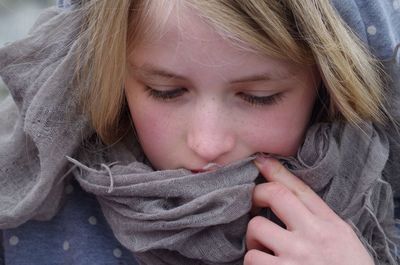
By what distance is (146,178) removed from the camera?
92cm

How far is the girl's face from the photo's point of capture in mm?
843

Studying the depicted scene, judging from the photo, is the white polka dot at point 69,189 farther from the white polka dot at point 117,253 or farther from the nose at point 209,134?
the nose at point 209,134

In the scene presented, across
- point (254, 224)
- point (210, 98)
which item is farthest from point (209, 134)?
point (254, 224)

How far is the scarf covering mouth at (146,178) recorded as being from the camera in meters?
0.91

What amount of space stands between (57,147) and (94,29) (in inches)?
7.8

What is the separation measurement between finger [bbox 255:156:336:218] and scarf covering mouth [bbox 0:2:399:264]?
11 millimetres

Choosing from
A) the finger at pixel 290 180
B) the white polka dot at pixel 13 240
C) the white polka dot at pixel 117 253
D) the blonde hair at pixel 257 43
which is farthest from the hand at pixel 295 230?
the white polka dot at pixel 13 240

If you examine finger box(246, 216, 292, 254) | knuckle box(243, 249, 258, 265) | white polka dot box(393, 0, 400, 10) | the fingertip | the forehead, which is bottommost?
knuckle box(243, 249, 258, 265)

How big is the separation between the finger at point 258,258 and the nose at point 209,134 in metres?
0.16

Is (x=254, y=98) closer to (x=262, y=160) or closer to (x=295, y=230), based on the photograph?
(x=262, y=160)

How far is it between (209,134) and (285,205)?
0.17m

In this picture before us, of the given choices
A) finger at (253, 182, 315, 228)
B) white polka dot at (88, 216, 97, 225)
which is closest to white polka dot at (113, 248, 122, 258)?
white polka dot at (88, 216, 97, 225)

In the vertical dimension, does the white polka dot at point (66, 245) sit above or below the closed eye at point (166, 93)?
below

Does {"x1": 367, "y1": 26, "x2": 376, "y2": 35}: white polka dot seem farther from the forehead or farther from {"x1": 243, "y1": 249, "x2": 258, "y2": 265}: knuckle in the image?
{"x1": 243, "y1": 249, "x2": 258, "y2": 265}: knuckle
